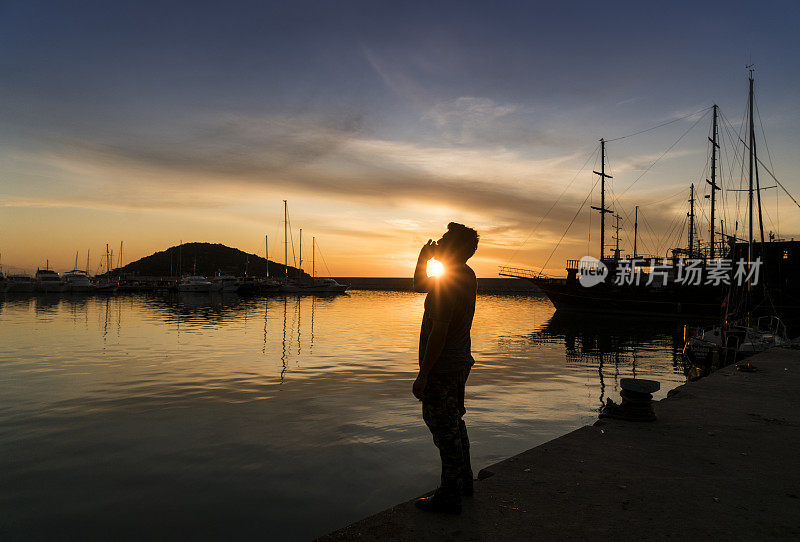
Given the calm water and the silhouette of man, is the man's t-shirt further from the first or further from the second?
the calm water

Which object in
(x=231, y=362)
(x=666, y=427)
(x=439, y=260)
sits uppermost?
(x=439, y=260)

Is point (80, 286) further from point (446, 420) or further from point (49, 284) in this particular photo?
point (446, 420)

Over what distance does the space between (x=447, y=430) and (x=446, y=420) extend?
0.09 metres

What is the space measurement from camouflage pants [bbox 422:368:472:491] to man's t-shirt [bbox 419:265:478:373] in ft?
0.35

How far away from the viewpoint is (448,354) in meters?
3.84

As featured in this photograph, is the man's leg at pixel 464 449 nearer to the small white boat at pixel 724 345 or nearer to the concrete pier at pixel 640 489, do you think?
the concrete pier at pixel 640 489

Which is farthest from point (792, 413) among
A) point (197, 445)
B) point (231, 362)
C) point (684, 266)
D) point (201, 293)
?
point (201, 293)

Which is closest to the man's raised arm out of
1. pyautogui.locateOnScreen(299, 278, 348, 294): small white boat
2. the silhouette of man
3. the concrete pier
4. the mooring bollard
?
the silhouette of man

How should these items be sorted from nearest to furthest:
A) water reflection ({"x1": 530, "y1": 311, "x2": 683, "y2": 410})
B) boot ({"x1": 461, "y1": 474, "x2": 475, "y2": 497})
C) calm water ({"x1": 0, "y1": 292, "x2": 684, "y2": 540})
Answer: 1. boot ({"x1": 461, "y1": 474, "x2": 475, "y2": 497})
2. calm water ({"x1": 0, "y1": 292, "x2": 684, "y2": 540})
3. water reflection ({"x1": 530, "y1": 311, "x2": 683, "y2": 410})

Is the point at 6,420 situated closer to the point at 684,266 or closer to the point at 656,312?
the point at 656,312

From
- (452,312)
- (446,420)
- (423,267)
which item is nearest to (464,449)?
(446,420)

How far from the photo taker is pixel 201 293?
95.5 meters

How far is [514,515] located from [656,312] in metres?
49.9

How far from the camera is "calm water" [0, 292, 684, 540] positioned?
18.9ft
